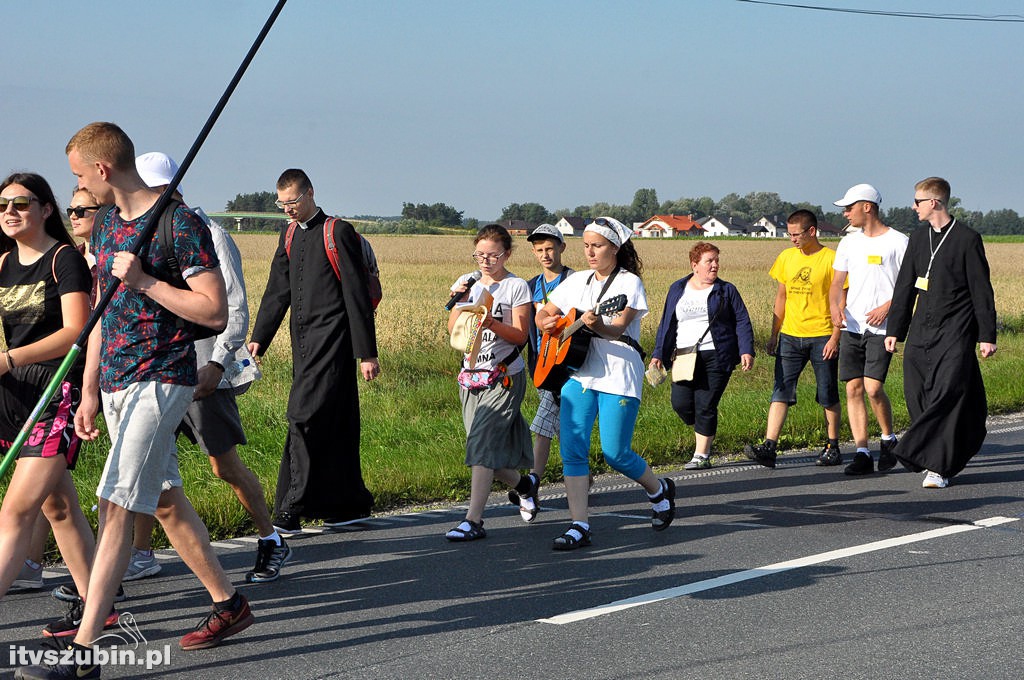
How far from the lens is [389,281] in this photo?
36625 millimetres

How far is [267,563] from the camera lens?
5.99 metres

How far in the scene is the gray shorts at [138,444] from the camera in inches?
176

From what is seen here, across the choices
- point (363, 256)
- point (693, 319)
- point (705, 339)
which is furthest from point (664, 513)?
point (693, 319)

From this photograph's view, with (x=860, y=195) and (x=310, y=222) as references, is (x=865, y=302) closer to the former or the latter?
(x=860, y=195)

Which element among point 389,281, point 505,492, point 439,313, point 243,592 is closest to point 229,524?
point 243,592

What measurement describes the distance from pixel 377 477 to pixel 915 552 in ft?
11.9

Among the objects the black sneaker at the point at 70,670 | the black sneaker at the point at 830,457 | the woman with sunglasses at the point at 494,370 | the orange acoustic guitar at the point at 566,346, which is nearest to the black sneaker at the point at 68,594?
the black sneaker at the point at 70,670

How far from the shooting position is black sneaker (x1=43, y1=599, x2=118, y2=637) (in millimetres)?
4992

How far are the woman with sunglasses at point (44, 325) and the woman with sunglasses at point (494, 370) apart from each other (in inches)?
98.2

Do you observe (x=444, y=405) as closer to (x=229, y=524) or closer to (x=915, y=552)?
(x=229, y=524)

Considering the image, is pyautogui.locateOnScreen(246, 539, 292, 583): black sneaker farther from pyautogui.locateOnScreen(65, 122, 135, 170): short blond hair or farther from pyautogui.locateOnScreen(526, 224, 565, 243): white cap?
pyautogui.locateOnScreen(526, 224, 565, 243): white cap

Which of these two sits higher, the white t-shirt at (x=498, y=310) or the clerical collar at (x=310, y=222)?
the clerical collar at (x=310, y=222)

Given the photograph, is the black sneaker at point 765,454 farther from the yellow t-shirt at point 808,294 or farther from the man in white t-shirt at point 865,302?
the yellow t-shirt at point 808,294

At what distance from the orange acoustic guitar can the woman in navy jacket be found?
10.0 feet
